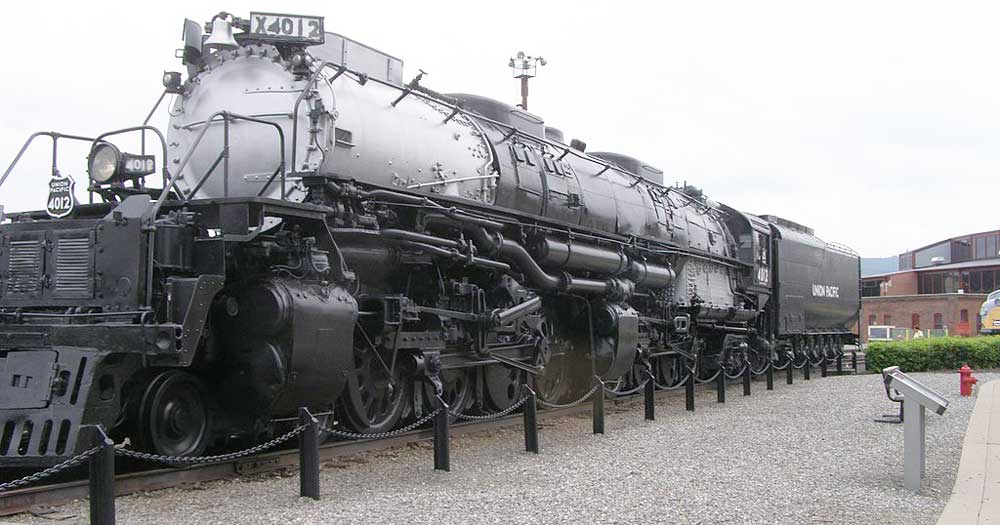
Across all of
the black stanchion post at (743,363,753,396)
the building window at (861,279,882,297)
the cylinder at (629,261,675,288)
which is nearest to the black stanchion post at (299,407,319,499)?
the cylinder at (629,261,675,288)

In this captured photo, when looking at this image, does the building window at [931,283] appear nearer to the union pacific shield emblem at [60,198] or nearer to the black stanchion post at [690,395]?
the black stanchion post at [690,395]

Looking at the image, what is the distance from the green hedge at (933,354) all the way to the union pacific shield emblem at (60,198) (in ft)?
75.7

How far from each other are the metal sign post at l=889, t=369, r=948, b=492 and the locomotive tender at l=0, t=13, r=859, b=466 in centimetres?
429

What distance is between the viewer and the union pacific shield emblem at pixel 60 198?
757cm

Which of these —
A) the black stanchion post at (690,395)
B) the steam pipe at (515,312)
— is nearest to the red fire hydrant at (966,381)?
the black stanchion post at (690,395)

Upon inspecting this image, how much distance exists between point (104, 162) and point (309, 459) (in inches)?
135

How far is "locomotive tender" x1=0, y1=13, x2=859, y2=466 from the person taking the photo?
266 inches

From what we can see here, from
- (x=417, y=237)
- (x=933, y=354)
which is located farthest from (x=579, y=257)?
(x=933, y=354)

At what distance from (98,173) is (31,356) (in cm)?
197

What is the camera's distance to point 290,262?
7.67m

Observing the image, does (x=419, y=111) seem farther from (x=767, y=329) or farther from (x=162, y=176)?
(x=767, y=329)

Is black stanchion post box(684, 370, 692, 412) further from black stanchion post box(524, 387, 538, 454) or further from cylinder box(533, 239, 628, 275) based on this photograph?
black stanchion post box(524, 387, 538, 454)

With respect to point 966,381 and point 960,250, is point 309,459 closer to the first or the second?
point 966,381

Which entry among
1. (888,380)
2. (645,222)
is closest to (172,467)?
(888,380)
